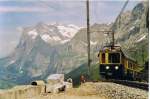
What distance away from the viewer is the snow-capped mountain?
74.7 inches

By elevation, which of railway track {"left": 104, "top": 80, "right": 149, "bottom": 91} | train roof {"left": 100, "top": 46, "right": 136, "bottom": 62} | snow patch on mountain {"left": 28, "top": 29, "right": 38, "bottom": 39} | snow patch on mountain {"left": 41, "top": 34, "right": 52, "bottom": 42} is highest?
snow patch on mountain {"left": 28, "top": 29, "right": 38, "bottom": 39}

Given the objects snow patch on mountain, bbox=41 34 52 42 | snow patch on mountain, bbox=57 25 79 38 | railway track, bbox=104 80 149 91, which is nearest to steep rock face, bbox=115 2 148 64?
railway track, bbox=104 80 149 91

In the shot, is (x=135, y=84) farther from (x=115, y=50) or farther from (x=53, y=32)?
(x=53, y=32)

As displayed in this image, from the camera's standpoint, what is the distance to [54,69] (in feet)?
6.22

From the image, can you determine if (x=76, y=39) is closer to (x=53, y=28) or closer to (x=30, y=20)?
(x=53, y=28)

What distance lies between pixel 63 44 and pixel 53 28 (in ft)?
0.33

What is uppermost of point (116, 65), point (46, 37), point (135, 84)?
point (46, 37)

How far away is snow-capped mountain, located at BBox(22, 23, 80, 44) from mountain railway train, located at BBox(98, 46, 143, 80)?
7.5 inches

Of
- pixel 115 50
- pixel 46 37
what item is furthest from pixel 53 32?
pixel 115 50

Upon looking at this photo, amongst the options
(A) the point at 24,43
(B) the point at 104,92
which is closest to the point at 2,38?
(A) the point at 24,43

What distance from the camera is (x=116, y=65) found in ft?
6.34

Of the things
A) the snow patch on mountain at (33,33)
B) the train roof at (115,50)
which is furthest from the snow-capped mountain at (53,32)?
the train roof at (115,50)

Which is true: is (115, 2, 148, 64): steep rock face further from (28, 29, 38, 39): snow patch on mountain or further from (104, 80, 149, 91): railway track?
(28, 29, 38, 39): snow patch on mountain

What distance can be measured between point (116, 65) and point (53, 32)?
0.38 metres
